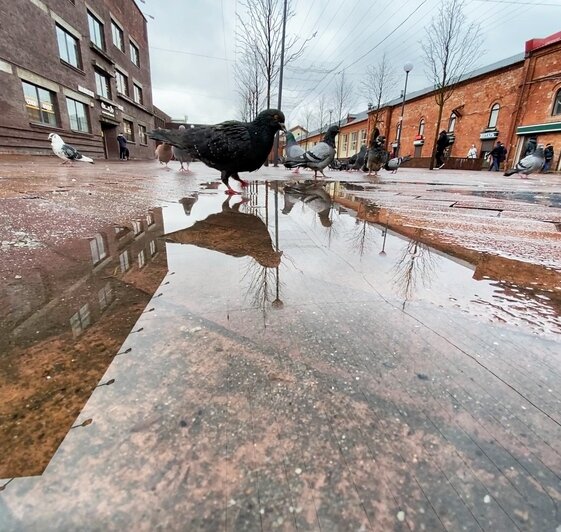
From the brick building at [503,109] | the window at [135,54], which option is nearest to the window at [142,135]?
the window at [135,54]

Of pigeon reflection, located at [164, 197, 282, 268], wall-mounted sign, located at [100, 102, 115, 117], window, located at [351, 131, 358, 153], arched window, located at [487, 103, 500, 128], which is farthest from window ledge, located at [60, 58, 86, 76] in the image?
window, located at [351, 131, 358, 153]

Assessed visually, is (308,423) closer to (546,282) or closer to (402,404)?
(402,404)

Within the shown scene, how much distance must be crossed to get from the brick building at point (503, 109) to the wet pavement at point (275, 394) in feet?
77.5

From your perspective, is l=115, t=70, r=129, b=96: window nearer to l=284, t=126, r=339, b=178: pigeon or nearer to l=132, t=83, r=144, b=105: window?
l=132, t=83, r=144, b=105: window

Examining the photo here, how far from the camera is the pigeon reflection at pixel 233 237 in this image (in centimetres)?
190

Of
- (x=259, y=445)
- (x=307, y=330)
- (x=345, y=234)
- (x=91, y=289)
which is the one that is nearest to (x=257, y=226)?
(x=345, y=234)

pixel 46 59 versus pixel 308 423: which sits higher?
pixel 46 59

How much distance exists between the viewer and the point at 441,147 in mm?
22156

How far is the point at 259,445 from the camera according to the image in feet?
2.10

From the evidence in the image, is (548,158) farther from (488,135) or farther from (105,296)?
(105,296)

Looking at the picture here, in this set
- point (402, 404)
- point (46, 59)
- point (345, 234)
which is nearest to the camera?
point (402, 404)

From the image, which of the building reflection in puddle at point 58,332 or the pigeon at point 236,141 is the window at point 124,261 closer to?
the building reflection in puddle at point 58,332

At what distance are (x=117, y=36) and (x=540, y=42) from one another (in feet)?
98.6

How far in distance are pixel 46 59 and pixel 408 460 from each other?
1961cm
